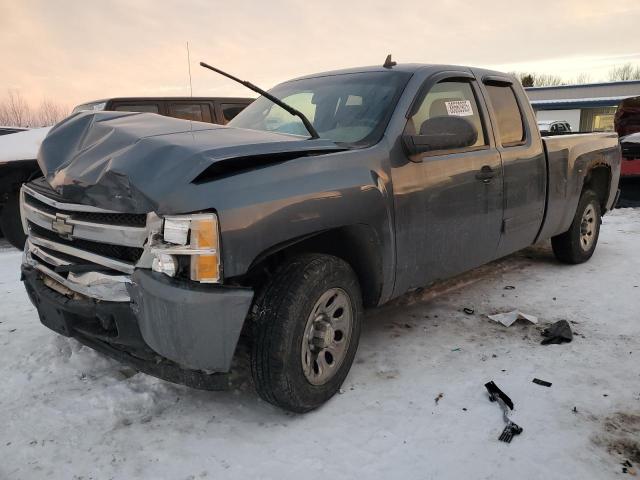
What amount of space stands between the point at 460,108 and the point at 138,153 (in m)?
2.33

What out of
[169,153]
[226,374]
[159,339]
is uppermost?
[169,153]

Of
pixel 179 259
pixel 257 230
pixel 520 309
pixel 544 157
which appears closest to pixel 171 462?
pixel 179 259

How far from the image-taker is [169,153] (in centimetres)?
234

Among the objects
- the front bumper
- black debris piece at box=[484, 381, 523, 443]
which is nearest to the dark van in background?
the front bumper

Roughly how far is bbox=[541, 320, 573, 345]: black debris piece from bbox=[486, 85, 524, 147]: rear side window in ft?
4.53

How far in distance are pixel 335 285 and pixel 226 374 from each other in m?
0.69

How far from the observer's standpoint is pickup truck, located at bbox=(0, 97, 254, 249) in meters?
5.29

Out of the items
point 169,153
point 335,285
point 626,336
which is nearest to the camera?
point 169,153

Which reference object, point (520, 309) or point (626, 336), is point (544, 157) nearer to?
point (520, 309)

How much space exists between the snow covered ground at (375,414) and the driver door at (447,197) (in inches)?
22.8

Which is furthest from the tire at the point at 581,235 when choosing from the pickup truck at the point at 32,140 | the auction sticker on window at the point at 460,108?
the pickup truck at the point at 32,140

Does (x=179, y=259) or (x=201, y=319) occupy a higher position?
(x=179, y=259)

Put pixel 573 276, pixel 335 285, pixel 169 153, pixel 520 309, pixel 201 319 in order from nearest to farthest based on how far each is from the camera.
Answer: pixel 201 319
pixel 169 153
pixel 335 285
pixel 520 309
pixel 573 276

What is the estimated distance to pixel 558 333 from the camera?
Result: 3.58m
